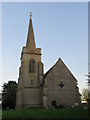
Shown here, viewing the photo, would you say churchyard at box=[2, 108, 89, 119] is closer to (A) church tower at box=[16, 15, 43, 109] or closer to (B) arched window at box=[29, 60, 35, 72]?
(A) church tower at box=[16, 15, 43, 109]

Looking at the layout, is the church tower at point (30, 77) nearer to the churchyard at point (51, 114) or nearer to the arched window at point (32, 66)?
the arched window at point (32, 66)

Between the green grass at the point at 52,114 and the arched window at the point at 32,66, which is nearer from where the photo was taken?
the green grass at the point at 52,114

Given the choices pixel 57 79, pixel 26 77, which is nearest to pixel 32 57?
pixel 26 77

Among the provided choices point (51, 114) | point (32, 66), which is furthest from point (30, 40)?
point (51, 114)

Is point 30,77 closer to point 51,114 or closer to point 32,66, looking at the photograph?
point 32,66

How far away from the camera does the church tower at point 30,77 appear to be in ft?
131

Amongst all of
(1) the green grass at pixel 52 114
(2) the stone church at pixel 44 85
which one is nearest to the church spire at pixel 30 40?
(2) the stone church at pixel 44 85

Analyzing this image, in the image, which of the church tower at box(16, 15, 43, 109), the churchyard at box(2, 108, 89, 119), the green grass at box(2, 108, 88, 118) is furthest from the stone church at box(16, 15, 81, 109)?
the green grass at box(2, 108, 88, 118)

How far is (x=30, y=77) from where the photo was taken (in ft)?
136

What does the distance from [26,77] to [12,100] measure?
56.6ft

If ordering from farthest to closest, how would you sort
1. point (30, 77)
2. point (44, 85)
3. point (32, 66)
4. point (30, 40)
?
1. point (30, 40)
2. point (32, 66)
3. point (30, 77)
4. point (44, 85)

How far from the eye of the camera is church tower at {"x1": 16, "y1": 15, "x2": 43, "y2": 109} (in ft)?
131

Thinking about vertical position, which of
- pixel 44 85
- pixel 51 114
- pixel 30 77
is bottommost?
pixel 51 114

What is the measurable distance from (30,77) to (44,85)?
448 cm
